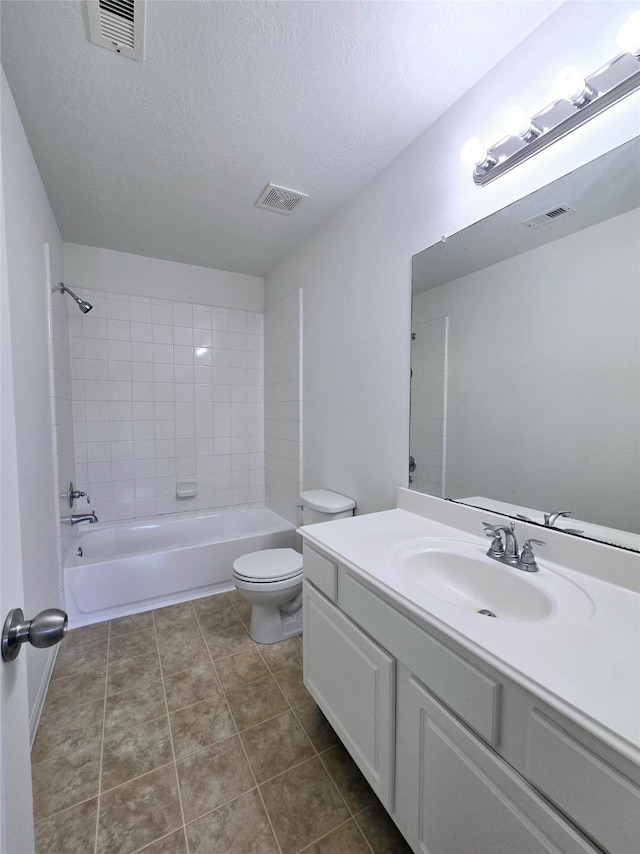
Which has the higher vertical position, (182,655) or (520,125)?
(520,125)

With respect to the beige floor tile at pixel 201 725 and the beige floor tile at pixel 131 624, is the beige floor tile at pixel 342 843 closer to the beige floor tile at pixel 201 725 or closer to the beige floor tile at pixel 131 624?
the beige floor tile at pixel 201 725

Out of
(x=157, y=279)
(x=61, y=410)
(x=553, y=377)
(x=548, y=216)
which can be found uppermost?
(x=157, y=279)

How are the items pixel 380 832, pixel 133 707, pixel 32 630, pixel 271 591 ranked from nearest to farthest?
pixel 32 630
pixel 380 832
pixel 133 707
pixel 271 591

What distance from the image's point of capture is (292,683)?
1662mm

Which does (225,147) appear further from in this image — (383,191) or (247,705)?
(247,705)

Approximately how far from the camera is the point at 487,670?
2.30 feet

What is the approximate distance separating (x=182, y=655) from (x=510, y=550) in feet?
5.68

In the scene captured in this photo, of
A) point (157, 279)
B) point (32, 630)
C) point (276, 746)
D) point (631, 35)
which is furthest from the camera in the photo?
point (157, 279)

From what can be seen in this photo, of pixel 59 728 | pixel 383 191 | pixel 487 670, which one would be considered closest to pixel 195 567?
pixel 59 728

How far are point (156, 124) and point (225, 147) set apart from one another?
284mm

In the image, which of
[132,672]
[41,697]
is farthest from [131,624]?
[41,697]

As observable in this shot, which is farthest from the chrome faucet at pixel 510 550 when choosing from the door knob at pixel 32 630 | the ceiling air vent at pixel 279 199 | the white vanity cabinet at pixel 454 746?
the ceiling air vent at pixel 279 199

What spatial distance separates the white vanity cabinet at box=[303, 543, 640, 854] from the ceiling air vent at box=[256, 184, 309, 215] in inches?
73.5

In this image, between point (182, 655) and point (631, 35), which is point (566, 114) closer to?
point (631, 35)
